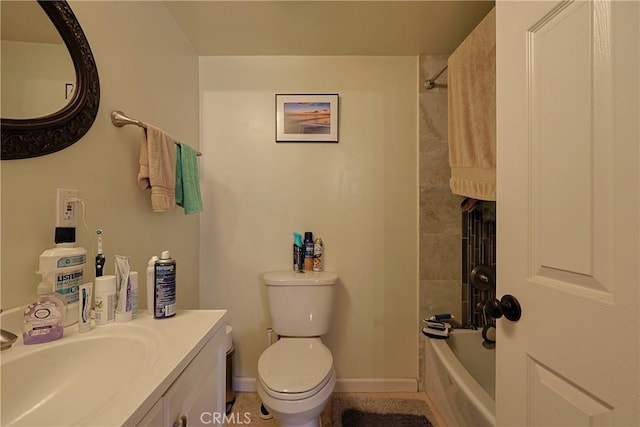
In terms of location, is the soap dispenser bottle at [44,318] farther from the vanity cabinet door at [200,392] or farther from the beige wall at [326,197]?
the beige wall at [326,197]

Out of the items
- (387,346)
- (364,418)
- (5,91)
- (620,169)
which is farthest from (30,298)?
(387,346)

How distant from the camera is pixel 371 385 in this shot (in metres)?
1.67

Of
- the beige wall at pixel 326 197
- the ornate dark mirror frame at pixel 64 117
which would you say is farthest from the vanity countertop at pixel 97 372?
the beige wall at pixel 326 197

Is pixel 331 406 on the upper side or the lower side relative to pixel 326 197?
lower

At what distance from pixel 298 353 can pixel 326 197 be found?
0.89 m

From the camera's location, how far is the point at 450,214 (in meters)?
1.67

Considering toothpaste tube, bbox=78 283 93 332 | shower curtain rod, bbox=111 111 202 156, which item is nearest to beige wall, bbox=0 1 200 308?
shower curtain rod, bbox=111 111 202 156

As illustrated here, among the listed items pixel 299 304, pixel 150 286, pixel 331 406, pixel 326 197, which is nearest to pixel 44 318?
pixel 150 286

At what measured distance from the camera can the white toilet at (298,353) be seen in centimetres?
110

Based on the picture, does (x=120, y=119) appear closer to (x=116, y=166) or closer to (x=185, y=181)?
(x=116, y=166)

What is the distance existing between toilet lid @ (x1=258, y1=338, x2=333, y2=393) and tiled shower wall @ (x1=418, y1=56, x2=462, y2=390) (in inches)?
29.1

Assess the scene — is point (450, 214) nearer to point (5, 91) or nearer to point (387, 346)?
point (387, 346)

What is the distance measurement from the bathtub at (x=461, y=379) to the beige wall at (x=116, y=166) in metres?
1.43

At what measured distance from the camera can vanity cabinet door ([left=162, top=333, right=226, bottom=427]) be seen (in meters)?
0.54
